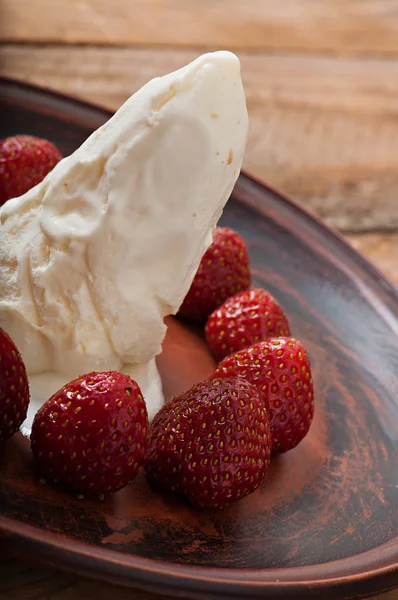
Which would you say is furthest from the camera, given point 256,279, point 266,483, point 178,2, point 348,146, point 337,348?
point 178,2

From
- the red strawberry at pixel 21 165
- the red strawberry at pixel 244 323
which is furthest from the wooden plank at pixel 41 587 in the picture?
the red strawberry at pixel 21 165

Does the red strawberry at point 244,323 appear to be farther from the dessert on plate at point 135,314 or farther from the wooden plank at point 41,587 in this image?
the wooden plank at point 41,587

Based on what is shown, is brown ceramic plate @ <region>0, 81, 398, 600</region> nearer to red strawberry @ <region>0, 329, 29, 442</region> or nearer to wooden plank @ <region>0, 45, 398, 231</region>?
red strawberry @ <region>0, 329, 29, 442</region>

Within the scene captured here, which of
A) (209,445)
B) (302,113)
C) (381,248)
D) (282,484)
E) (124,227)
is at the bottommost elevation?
(381,248)

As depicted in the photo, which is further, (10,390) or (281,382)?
(281,382)

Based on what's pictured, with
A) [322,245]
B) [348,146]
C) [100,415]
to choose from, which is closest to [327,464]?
[100,415]

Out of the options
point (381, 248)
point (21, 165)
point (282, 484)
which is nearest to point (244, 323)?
point (282, 484)

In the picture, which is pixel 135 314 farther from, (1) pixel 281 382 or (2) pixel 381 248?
(2) pixel 381 248

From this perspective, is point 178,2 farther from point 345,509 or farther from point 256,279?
point 345,509
